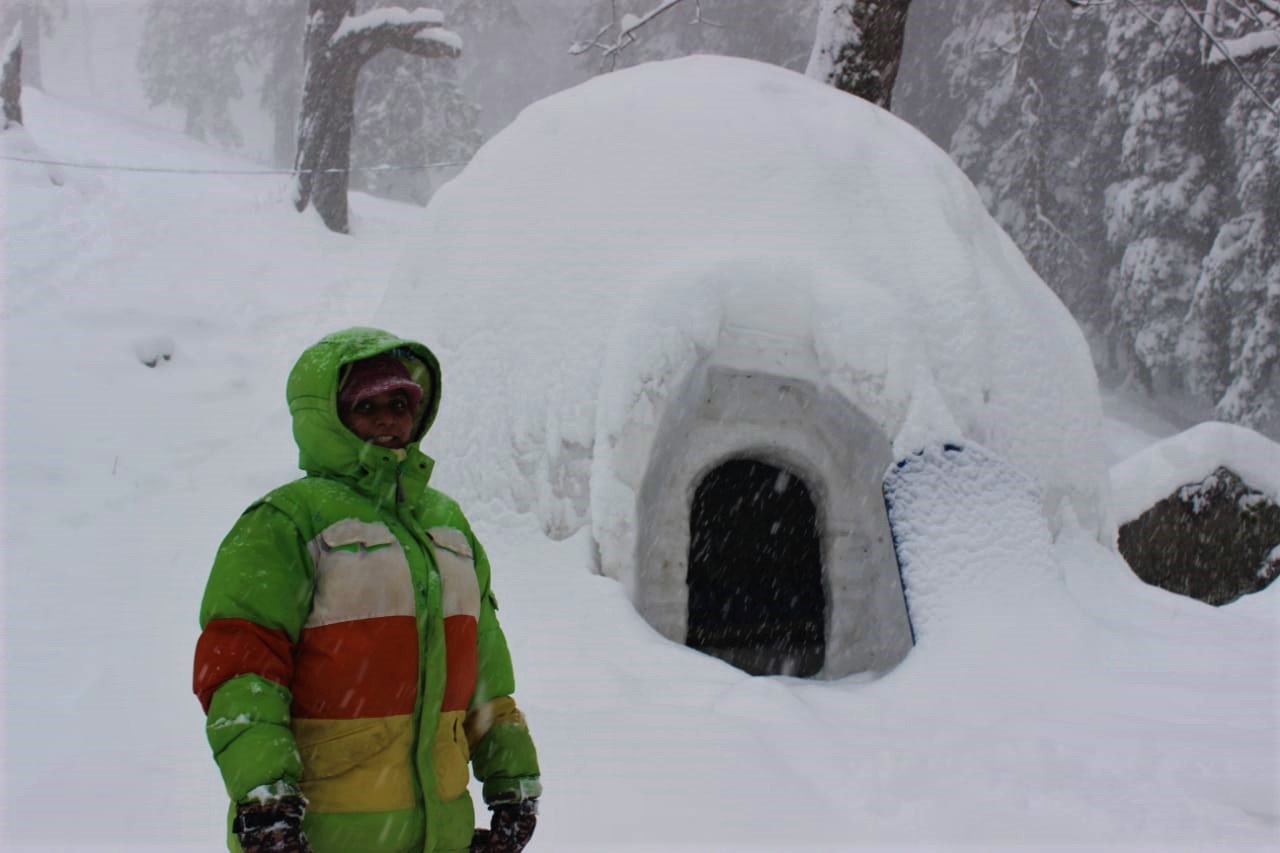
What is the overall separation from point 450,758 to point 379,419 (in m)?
0.63

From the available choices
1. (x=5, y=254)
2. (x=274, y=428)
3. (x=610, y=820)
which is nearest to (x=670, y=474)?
(x=610, y=820)

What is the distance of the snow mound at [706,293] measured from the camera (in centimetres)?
493

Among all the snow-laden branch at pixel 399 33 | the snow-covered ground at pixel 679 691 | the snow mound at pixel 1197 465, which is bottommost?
the snow-covered ground at pixel 679 691

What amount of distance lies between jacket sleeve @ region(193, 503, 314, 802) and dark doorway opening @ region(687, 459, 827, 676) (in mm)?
4568

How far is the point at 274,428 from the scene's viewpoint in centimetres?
720

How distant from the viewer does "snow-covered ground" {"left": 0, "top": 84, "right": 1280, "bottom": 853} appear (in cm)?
319

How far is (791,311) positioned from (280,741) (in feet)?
12.7

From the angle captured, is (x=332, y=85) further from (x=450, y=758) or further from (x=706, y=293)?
(x=450, y=758)

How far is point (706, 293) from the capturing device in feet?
16.2

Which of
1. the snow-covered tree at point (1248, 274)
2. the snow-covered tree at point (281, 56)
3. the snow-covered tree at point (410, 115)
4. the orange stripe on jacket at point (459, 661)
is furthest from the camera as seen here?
the snow-covered tree at point (281, 56)

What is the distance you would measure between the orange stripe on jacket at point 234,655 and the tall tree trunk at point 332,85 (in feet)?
36.2

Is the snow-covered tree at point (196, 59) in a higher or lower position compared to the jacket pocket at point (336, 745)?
higher

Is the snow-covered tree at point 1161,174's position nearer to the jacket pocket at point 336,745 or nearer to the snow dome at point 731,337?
the snow dome at point 731,337

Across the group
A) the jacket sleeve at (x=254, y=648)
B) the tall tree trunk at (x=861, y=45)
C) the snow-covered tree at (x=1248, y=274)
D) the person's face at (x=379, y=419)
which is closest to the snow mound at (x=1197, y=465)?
the tall tree trunk at (x=861, y=45)
